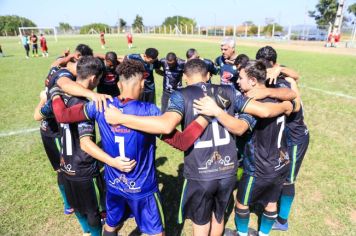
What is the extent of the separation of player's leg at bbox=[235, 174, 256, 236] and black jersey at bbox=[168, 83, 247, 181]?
0.48 meters

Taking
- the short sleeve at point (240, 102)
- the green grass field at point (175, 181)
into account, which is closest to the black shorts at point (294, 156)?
the green grass field at point (175, 181)

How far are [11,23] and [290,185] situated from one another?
106666 millimetres

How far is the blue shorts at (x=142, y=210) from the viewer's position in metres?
3.13

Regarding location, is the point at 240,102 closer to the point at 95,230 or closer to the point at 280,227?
the point at 280,227

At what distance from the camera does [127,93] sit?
292cm

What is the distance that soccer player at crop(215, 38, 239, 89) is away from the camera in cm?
599

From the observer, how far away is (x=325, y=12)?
211 feet

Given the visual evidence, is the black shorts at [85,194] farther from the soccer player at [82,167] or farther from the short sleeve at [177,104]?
the short sleeve at [177,104]

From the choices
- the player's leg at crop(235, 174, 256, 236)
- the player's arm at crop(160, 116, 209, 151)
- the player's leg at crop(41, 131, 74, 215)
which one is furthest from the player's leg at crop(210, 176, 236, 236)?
the player's leg at crop(41, 131, 74, 215)

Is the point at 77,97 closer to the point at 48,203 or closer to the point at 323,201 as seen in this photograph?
the point at 48,203

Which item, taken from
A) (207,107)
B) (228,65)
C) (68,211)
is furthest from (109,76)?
(207,107)

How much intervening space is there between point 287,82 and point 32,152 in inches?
245

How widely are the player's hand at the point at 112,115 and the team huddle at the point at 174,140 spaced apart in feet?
0.03

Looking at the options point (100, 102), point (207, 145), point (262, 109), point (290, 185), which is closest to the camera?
point (100, 102)
